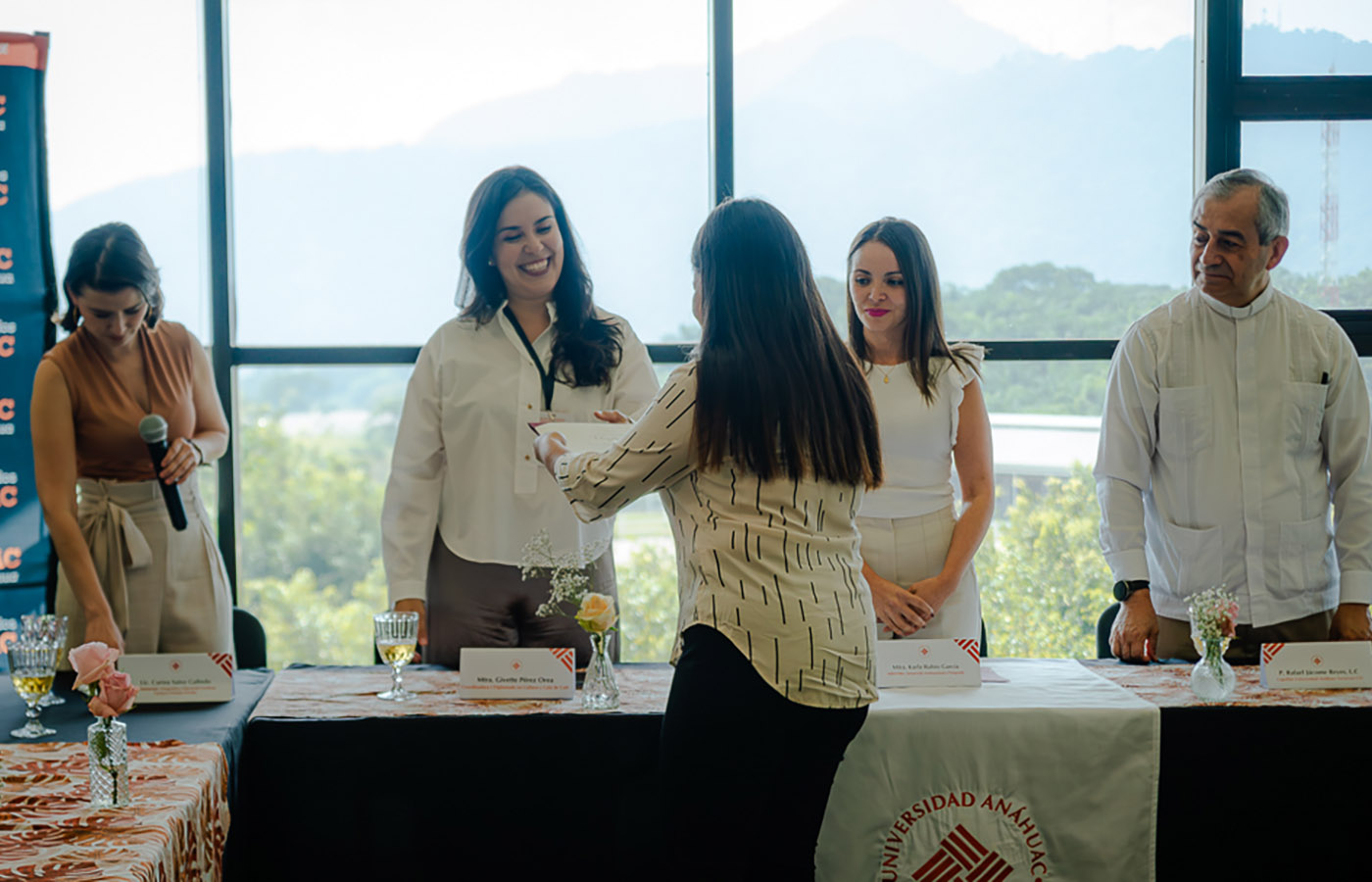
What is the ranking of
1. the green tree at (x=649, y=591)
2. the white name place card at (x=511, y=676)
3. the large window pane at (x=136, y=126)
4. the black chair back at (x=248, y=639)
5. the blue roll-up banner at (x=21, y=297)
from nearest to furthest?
the white name place card at (x=511, y=676) < the black chair back at (x=248, y=639) < the blue roll-up banner at (x=21, y=297) < the large window pane at (x=136, y=126) < the green tree at (x=649, y=591)

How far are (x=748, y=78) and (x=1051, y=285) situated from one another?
1.19 meters

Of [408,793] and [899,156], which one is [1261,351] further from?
[408,793]

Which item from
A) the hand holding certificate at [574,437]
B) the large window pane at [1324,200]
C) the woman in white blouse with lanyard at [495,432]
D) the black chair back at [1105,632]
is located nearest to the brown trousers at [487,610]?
the woman in white blouse with lanyard at [495,432]

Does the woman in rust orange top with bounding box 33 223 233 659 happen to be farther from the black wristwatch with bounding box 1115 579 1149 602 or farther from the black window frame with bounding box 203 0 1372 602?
the black wristwatch with bounding box 1115 579 1149 602

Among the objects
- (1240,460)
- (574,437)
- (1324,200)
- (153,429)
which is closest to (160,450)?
(153,429)

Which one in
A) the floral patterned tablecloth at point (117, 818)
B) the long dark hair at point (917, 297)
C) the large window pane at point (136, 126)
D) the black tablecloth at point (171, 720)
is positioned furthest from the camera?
the large window pane at point (136, 126)

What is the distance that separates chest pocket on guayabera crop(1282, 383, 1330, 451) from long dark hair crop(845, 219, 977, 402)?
0.73 meters

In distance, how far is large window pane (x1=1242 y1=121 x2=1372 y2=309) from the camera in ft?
11.4

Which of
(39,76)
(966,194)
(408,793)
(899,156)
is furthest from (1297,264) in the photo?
(39,76)

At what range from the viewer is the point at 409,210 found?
345 centimetres

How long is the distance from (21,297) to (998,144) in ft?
9.82

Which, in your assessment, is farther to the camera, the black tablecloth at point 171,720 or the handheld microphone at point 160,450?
the handheld microphone at point 160,450

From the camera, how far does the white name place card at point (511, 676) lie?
2.07m

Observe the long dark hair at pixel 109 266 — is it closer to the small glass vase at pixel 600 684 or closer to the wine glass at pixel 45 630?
the wine glass at pixel 45 630
